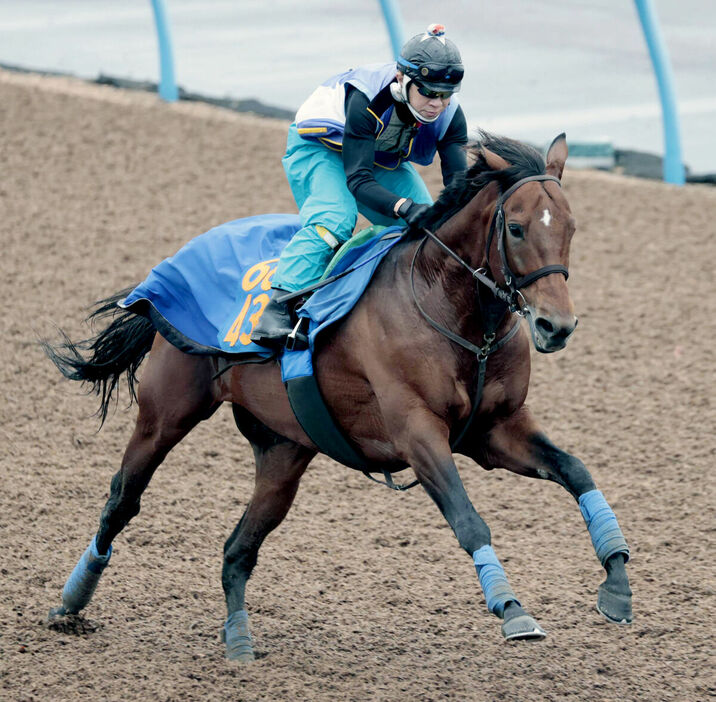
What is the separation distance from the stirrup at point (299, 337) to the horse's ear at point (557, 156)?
1074mm

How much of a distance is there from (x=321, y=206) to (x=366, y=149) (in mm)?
347

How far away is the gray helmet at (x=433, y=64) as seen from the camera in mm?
4293

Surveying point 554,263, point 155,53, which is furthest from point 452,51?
point 155,53

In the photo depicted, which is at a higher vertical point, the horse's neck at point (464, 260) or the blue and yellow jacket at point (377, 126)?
the blue and yellow jacket at point (377, 126)

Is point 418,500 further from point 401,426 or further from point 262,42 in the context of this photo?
point 262,42

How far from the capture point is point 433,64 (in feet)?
14.1

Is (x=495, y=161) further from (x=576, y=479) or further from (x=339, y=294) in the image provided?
(x=576, y=479)

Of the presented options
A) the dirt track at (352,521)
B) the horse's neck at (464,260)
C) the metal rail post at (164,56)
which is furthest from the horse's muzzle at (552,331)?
the metal rail post at (164,56)

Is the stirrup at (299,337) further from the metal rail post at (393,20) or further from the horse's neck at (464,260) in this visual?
the metal rail post at (393,20)

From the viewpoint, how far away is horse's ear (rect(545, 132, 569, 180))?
421cm

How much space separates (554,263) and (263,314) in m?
1.28

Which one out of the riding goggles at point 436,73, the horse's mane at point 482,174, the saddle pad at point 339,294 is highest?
the riding goggles at point 436,73

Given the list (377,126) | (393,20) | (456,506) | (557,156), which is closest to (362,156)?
(377,126)

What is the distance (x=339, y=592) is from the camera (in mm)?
5625
